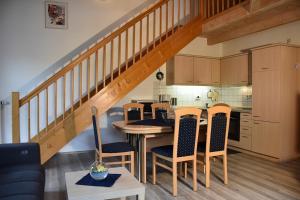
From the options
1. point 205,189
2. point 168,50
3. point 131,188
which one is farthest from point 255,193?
point 168,50

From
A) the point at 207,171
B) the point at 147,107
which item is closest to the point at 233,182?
the point at 207,171

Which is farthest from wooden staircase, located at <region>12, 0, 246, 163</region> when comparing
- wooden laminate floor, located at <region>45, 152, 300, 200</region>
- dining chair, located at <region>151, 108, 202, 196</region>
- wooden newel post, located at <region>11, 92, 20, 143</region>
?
dining chair, located at <region>151, 108, 202, 196</region>

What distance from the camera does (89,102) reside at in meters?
3.89

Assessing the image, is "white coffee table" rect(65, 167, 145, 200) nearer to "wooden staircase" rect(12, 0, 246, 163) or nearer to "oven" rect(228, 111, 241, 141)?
"wooden staircase" rect(12, 0, 246, 163)

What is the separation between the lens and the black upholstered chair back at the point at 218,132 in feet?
10.2

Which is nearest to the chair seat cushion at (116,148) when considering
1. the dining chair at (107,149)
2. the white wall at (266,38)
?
the dining chair at (107,149)

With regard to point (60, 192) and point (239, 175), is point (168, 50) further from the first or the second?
point (60, 192)

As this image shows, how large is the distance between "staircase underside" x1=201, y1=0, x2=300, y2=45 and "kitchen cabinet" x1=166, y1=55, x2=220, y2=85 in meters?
0.67

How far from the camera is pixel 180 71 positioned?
566cm

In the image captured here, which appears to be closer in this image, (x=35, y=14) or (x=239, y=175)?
(x=239, y=175)

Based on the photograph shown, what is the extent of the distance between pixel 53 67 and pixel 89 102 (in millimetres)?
1587

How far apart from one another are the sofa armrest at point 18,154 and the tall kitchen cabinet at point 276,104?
3712mm

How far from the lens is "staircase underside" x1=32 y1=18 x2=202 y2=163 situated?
3.66m

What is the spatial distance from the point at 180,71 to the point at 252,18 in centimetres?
180
